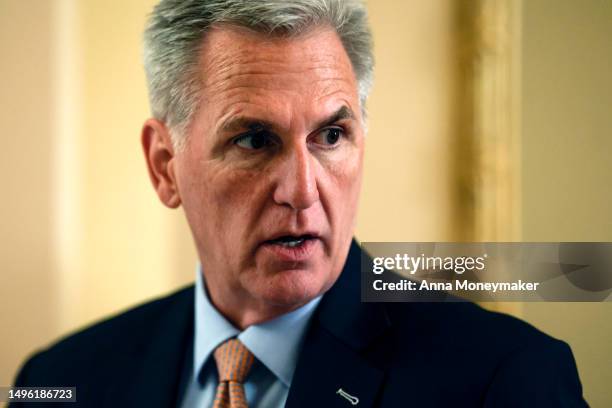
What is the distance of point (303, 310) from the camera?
0.98 m

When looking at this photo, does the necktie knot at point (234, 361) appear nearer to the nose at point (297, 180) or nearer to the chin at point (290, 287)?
the chin at point (290, 287)

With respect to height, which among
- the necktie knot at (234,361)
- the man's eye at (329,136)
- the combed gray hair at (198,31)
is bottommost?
the necktie knot at (234,361)

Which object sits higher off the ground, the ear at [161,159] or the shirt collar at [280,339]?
the ear at [161,159]

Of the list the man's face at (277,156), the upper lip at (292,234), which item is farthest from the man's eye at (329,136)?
the upper lip at (292,234)

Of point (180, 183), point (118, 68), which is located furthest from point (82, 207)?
point (180, 183)

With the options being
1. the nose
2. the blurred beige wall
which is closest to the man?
the nose

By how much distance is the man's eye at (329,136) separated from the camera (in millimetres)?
901

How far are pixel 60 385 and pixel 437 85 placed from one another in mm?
838

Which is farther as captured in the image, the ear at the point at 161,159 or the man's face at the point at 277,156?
the ear at the point at 161,159

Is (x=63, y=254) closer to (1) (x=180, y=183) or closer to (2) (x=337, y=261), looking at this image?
(1) (x=180, y=183)

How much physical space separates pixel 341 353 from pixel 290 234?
0.61ft

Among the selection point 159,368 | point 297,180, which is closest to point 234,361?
point 159,368

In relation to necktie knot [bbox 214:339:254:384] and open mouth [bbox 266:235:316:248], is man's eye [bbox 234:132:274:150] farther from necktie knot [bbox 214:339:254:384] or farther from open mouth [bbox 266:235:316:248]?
necktie knot [bbox 214:339:254:384]

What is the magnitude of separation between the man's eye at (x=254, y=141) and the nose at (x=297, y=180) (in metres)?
0.03
